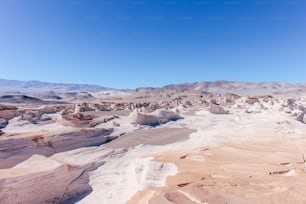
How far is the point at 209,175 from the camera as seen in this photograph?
5.49 meters

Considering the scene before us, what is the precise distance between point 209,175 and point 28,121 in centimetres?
1511

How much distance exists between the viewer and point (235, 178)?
5.15 meters

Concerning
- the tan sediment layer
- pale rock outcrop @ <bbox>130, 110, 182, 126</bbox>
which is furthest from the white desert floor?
pale rock outcrop @ <bbox>130, 110, 182, 126</bbox>

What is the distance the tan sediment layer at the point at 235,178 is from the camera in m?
4.23

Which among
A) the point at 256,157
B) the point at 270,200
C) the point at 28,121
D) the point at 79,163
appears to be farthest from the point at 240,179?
the point at 28,121

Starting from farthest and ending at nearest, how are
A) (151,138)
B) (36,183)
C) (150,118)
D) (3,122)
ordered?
(3,122) < (150,118) < (151,138) < (36,183)

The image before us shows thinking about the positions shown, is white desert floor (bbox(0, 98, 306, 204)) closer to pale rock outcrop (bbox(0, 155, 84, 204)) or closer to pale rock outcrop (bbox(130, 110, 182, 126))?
pale rock outcrop (bbox(0, 155, 84, 204))

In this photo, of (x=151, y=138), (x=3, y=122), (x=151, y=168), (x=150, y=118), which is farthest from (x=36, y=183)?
(x=3, y=122)

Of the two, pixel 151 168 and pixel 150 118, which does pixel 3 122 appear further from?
pixel 151 168

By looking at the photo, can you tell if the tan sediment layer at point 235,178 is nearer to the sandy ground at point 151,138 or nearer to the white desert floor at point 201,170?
the white desert floor at point 201,170

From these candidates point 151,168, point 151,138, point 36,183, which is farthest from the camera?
point 151,138

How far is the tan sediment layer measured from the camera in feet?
13.9

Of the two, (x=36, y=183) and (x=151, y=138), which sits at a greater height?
(x=151, y=138)

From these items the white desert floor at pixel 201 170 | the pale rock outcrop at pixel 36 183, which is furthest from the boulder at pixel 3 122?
the pale rock outcrop at pixel 36 183
